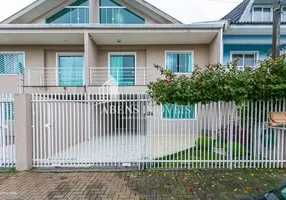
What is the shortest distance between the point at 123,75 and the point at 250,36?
306 inches

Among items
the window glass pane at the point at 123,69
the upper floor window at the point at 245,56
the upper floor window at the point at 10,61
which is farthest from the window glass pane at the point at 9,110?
the upper floor window at the point at 245,56

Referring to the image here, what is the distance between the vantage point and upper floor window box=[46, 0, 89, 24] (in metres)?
12.8

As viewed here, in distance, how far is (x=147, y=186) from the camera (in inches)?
190

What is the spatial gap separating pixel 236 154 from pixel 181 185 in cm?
218

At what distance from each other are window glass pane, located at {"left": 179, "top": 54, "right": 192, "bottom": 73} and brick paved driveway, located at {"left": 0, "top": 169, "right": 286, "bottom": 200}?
7.84 m

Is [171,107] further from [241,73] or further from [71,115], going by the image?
[71,115]

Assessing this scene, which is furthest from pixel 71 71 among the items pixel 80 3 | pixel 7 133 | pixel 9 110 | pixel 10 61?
pixel 7 133

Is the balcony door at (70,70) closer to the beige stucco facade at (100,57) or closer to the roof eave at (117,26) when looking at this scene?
the beige stucco facade at (100,57)

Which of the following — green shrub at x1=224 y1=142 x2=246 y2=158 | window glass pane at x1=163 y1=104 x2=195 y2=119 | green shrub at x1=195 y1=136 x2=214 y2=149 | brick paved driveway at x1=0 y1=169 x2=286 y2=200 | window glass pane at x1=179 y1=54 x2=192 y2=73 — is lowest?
brick paved driveway at x1=0 y1=169 x2=286 y2=200

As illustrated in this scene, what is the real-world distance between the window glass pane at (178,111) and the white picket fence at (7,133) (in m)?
4.48

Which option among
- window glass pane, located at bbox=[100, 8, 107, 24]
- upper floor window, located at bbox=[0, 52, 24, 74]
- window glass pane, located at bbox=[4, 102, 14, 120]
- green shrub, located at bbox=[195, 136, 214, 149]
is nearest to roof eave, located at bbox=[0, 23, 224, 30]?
upper floor window, located at bbox=[0, 52, 24, 74]

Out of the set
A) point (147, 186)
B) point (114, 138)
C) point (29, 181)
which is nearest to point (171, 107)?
point (114, 138)

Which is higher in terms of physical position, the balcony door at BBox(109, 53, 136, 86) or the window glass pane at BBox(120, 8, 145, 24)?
the window glass pane at BBox(120, 8, 145, 24)

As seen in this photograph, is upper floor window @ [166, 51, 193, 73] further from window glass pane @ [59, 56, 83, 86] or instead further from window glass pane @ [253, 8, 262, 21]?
window glass pane @ [59, 56, 83, 86]
